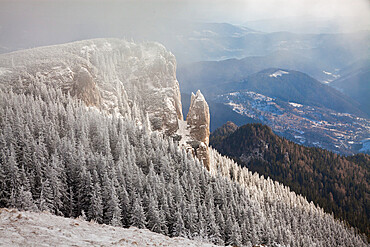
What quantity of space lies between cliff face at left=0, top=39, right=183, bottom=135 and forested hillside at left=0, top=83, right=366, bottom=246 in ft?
29.6

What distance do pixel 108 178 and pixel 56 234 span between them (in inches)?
1490

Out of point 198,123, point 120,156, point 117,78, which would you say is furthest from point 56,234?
point 117,78

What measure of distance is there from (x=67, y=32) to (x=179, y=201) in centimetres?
18343

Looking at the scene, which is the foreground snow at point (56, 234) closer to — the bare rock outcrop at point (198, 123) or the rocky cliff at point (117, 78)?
the rocky cliff at point (117, 78)

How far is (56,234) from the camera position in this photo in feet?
75.4

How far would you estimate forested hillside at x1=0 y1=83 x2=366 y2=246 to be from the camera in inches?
2121

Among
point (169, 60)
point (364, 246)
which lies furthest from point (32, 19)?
point (364, 246)

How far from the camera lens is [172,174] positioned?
79875 mm

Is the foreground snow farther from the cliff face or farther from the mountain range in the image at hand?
the cliff face

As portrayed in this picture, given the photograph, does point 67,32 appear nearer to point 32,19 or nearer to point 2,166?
point 32,19

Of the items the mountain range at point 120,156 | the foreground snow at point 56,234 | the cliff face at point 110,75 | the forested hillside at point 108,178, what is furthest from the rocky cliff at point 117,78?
the foreground snow at point 56,234

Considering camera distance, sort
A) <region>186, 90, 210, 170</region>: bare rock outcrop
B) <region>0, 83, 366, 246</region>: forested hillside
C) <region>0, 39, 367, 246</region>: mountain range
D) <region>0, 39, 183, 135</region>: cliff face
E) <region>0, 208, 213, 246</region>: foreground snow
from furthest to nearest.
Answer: <region>186, 90, 210, 170</region>: bare rock outcrop
<region>0, 39, 183, 135</region>: cliff face
<region>0, 39, 367, 246</region>: mountain range
<region>0, 83, 366, 246</region>: forested hillside
<region>0, 208, 213, 246</region>: foreground snow

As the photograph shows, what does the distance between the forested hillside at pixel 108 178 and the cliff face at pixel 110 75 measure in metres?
9.01

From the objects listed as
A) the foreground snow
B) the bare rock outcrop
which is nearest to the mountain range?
the bare rock outcrop
